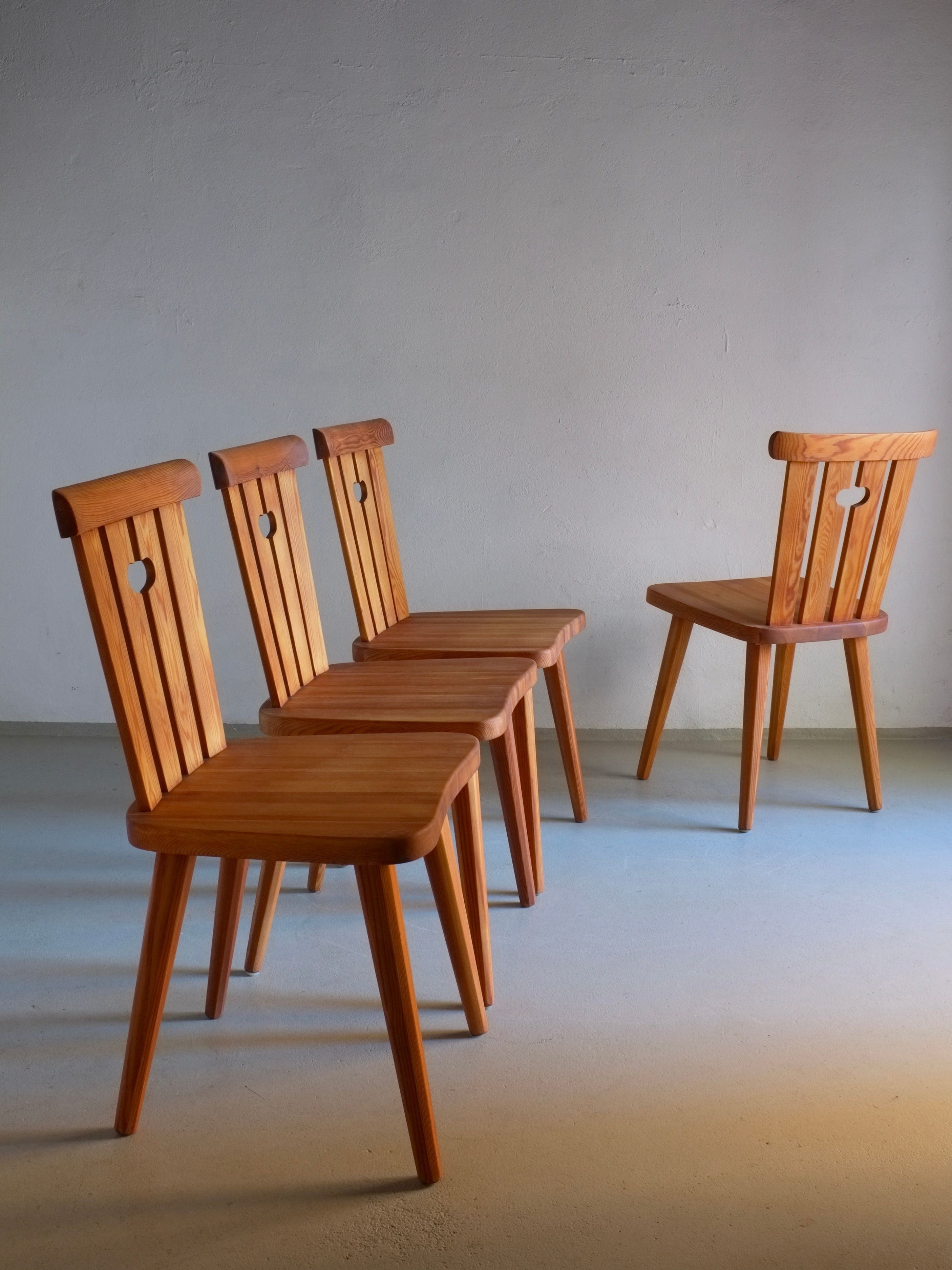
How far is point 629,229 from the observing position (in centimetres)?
312

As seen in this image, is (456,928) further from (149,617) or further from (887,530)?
(887,530)

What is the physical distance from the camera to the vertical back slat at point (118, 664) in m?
1.47

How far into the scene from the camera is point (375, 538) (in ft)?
8.43

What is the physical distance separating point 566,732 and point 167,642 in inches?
47.0

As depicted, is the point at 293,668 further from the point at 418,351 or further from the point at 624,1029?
the point at 418,351

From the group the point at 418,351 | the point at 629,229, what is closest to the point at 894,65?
the point at 629,229

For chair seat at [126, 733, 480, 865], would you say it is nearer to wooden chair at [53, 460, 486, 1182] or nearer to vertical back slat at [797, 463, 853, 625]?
wooden chair at [53, 460, 486, 1182]

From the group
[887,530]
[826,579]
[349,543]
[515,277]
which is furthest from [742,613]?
[515,277]

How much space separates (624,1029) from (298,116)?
7.98 ft

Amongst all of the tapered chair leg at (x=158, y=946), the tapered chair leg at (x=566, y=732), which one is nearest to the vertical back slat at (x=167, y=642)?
the tapered chair leg at (x=158, y=946)

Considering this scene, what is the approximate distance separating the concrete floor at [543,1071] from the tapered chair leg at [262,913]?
51 millimetres

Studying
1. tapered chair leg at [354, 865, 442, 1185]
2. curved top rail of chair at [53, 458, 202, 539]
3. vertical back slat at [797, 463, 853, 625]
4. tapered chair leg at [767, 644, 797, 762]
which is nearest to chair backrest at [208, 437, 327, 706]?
curved top rail of chair at [53, 458, 202, 539]

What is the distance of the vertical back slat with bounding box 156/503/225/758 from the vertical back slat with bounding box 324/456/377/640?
0.62 m

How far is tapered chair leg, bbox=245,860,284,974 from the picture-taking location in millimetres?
2055
